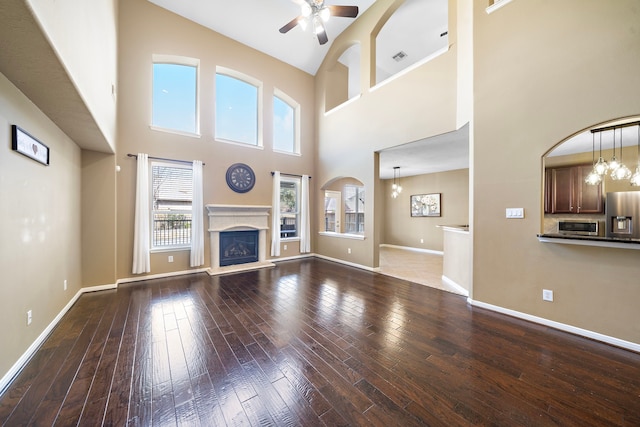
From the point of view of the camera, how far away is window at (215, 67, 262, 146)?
536cm

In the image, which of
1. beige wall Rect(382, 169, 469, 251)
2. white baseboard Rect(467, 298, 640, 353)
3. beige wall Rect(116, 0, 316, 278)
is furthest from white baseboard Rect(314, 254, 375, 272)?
beige wall Rect(382, 169, 469, 251)

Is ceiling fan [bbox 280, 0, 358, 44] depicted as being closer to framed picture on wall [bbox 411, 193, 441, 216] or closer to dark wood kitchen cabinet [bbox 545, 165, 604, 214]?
dark wood kitchen cabinet [bbox 545, 165, 604, 214]

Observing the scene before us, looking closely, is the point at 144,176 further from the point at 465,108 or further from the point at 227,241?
the point at 465,108

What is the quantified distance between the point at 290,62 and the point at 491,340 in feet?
23.4

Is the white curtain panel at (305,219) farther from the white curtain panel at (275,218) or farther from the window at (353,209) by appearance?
the window at (353,209)

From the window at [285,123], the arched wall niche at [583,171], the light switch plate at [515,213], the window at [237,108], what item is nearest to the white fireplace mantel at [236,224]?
the window at [237,108]

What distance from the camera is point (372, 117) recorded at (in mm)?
5000

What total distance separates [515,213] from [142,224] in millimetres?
5811

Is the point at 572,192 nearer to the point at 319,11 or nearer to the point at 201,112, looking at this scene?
the point at 319,11

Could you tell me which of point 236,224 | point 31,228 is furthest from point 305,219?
point 31,228

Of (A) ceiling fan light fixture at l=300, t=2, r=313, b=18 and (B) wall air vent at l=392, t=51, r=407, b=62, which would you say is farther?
(B) wall air vent at l=392, t=51, r=407, b=62

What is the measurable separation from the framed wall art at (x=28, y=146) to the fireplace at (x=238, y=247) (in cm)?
Answer: 310

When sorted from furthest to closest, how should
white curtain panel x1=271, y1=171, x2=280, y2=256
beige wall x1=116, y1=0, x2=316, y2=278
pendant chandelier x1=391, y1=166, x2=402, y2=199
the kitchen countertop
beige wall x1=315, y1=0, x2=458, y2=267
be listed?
1. pendant chandelier x1=391, y1=166, x2=402, y2=199
2. white curtain panel x1=271, y1=171, x2=280, y2=256
3. beige wall x1=116, y1=0, x2=316, y2=278
4. beige wall x1=315, y1=0, x2=458, y2=267
5. the kitchen countertop

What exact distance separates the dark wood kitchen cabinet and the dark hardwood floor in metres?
3.91
